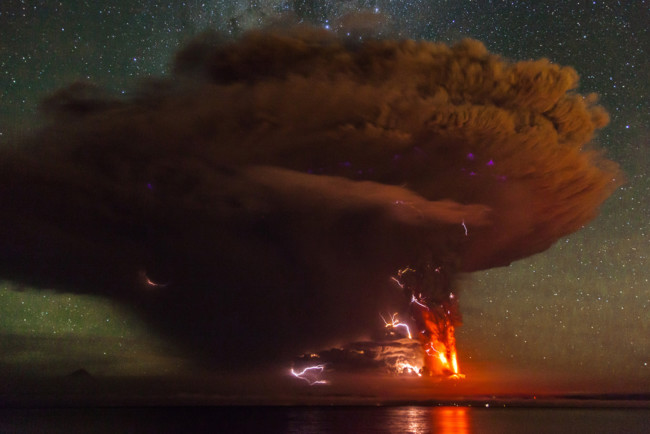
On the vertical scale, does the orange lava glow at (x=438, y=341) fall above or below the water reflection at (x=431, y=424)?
above

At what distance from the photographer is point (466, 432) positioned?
39.7m

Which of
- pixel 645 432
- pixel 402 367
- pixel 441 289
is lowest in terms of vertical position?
pixel 645 432

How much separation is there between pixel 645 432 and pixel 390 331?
18162 mm

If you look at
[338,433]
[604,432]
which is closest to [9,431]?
[338,433]

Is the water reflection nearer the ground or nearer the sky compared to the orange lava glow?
nearer the ground

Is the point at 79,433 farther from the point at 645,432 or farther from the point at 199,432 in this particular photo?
the point at 645,432

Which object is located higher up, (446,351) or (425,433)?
(446,351)

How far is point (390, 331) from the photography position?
4659cm

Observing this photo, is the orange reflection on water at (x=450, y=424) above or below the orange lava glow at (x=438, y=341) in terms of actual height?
below

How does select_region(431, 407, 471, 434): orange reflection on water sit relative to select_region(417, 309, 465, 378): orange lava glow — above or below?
below

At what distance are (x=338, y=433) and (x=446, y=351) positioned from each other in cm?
1132

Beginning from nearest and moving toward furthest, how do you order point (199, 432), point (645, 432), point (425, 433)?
point (425, 433)
point (645, 432)
point (199, 432)

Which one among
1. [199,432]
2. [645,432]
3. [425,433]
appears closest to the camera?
[425,433]

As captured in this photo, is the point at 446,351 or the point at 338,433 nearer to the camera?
the point at 338,433
